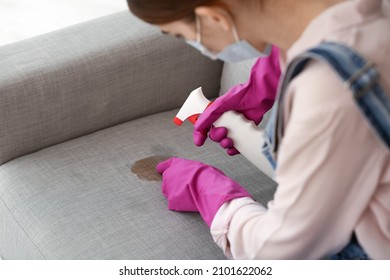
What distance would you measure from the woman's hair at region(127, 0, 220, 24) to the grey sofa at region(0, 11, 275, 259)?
1.73ft

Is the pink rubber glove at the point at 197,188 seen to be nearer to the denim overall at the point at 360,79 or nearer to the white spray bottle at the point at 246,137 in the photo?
the white spray bottle at the point at 246,137

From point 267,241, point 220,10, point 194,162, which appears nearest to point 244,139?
A: point 194,162

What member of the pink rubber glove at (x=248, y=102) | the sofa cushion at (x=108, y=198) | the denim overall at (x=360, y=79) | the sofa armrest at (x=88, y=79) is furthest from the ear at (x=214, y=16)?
the sofa armrest at (x=88, y=79)

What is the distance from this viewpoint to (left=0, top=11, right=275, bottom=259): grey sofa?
5.25 feet

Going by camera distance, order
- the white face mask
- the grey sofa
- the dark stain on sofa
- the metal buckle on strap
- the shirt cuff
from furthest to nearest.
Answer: the dark stain on sofa
the grey sofa
the shirt cuff
the white face mask
the metal buckle on strap

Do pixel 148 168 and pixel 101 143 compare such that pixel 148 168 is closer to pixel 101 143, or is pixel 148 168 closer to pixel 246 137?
pixel 101 143

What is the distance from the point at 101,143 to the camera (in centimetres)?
184

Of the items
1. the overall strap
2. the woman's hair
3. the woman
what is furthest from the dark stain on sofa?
the overall strap

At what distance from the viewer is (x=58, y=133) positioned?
1.83 meters

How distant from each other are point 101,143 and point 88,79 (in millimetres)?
151

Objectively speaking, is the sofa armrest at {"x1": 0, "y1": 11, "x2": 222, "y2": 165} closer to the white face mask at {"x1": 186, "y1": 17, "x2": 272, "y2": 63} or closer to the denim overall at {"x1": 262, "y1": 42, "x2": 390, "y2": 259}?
the white face mask at {"x1": 186, "y1": 17, "x2": 272, "y2": 63}

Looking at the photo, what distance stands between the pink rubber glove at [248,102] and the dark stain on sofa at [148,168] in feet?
0.38

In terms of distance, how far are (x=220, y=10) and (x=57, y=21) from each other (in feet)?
6.33
